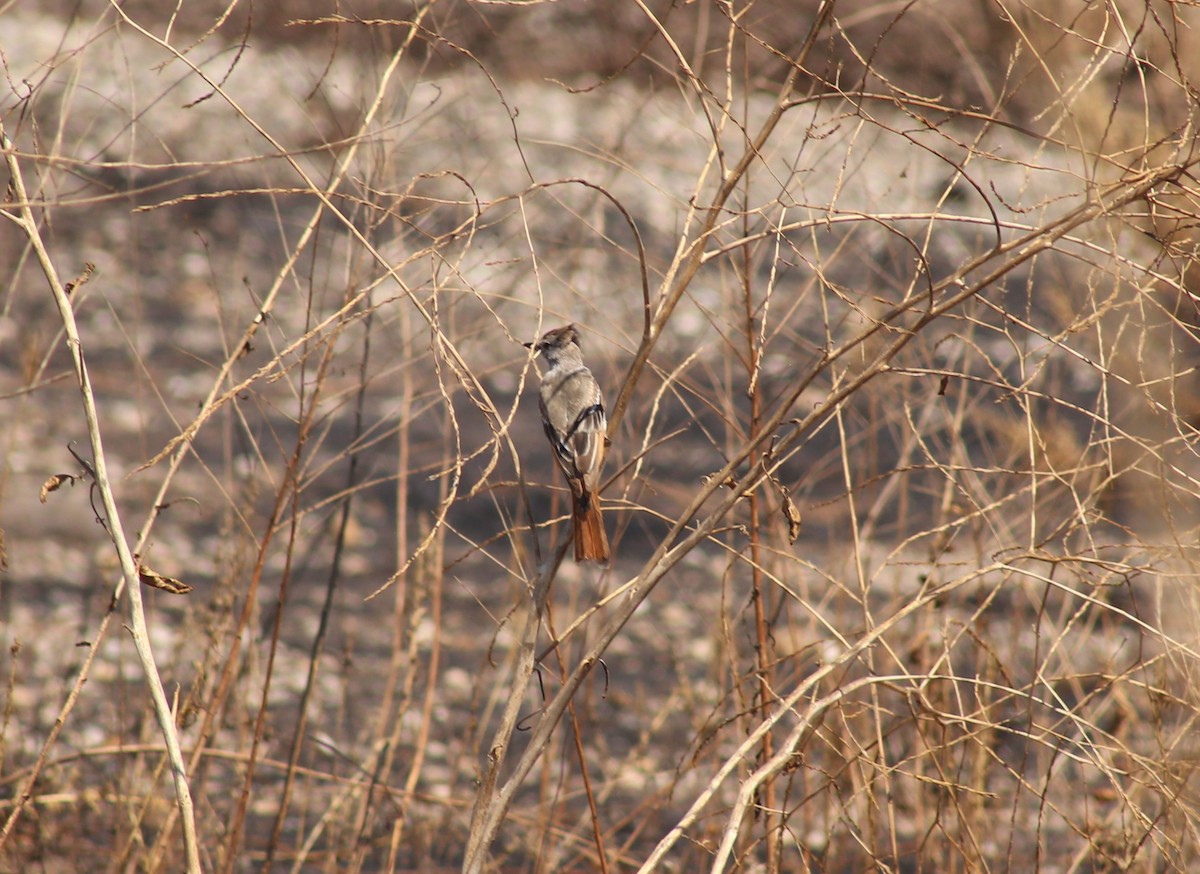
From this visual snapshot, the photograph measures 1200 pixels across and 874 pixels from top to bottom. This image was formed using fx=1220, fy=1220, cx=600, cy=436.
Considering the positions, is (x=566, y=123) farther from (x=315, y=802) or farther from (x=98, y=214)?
(x=315, y=802)

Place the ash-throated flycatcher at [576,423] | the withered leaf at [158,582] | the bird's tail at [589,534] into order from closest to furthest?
1. the withered leaf at [158,582]
2. the bird's tail at [589,534]
3. the ash-throated flycatcher at [576,423]

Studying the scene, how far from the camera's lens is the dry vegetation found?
7.20 ft

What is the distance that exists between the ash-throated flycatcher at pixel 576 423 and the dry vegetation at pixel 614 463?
169 millimetres

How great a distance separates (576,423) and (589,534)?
2.03ft

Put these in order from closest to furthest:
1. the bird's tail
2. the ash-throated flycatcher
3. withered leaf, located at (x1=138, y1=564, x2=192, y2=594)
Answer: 1. withered leaf, located at (x1=138, y1=564, x2=192, y2=594)
2. the bird's tail
3. the ash-throated flycatcher

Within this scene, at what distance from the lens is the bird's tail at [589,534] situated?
10.6 ft

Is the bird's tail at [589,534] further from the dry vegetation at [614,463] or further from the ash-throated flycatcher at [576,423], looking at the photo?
the dry vegetation at [614,463]

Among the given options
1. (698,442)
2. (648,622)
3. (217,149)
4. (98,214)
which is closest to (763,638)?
(648,622)

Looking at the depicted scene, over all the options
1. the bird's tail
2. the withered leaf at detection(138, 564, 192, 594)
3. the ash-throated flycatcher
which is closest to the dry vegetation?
the withered leaf at detection(138, 564, 192, 594)

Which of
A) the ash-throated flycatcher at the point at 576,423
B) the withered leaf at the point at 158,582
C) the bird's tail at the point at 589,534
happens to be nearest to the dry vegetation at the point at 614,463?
the withered leaf at the point at 158,582

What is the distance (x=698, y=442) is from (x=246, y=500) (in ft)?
19.7

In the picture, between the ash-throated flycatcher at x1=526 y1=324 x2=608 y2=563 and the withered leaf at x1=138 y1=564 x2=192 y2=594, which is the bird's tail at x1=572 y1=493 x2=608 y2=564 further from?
the withered leaf at x1=138 y1=564 x2=192 y2=594

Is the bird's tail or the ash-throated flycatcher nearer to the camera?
the bird's tail

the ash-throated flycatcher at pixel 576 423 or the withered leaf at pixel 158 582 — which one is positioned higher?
the withered leaf at pixel 158 582
